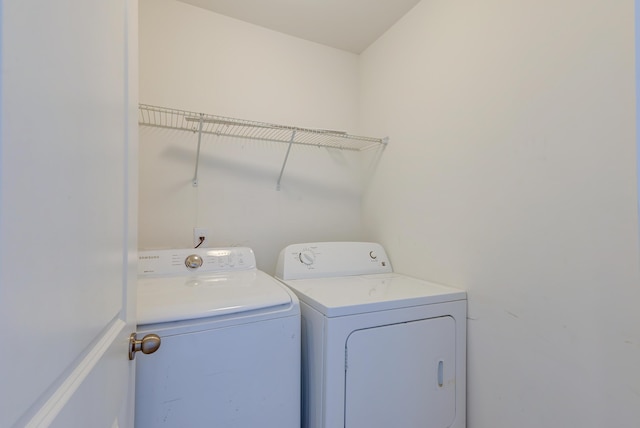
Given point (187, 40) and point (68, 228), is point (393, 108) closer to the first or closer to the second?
point (187, 40)

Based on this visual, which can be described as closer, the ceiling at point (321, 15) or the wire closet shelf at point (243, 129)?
the wire closet shelf at point (243, 129)

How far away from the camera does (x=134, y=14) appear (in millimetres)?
768

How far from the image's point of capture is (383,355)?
1175 millimetres

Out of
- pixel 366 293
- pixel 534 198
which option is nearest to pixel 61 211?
pixel 366 293

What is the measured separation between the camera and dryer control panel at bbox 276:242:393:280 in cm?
164

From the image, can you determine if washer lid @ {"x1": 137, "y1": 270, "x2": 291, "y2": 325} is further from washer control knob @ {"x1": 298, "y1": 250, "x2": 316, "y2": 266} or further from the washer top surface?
washer control knob @ {"x1": 298, "y1": 250, "x2": 316, "y2": 266}

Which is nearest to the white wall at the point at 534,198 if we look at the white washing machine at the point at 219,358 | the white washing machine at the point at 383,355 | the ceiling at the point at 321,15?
the white washing machine at the point at 383,355

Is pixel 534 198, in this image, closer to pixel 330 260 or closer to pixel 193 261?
pixel 330 260

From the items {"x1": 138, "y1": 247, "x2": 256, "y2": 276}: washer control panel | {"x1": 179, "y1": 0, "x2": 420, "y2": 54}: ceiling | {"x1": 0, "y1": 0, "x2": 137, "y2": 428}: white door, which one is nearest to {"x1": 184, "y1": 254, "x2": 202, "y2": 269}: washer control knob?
{"x1": 138, "y1": 247, "x2": 256, "y2": 276}: washer control panel

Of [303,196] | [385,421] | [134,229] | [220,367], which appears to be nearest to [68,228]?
[134,229]

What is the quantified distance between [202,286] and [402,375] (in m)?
0.97

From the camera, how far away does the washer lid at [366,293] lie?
1.15 meters

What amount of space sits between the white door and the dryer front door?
0.83 meters

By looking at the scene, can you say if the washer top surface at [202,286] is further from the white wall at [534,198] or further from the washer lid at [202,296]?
the white wall at [534,198]
